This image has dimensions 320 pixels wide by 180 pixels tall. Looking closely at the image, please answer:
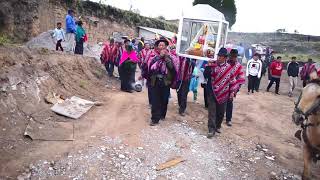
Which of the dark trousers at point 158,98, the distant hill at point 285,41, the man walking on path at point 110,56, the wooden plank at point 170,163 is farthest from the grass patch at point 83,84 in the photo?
the distant hill at point 285,41

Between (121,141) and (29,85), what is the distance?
248cm

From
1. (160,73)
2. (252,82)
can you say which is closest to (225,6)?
(252,82)

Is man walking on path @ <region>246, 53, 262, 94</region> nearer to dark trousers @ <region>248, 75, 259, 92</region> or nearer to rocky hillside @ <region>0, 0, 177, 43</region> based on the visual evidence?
dark trousers @ <region>248, 75, 259, 92</region>

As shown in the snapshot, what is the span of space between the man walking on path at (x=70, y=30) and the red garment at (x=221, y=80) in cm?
636

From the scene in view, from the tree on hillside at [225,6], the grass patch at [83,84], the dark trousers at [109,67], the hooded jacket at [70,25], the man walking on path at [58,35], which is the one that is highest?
the tree on hillside at [225,6]

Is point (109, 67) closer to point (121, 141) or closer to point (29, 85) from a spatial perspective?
point (29, 85)

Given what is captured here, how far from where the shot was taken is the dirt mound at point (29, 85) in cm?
571

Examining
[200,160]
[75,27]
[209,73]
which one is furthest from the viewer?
[75,27]

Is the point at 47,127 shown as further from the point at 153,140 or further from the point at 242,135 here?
the point at 242,135

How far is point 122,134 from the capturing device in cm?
620

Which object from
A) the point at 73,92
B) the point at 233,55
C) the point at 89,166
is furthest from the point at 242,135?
the point at 73,92

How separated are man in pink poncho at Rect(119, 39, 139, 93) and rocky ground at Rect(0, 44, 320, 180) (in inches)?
46.0

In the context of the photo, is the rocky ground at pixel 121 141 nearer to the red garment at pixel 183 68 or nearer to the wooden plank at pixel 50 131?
the wooden plank at pixel 50 131

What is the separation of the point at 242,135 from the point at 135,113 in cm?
227
